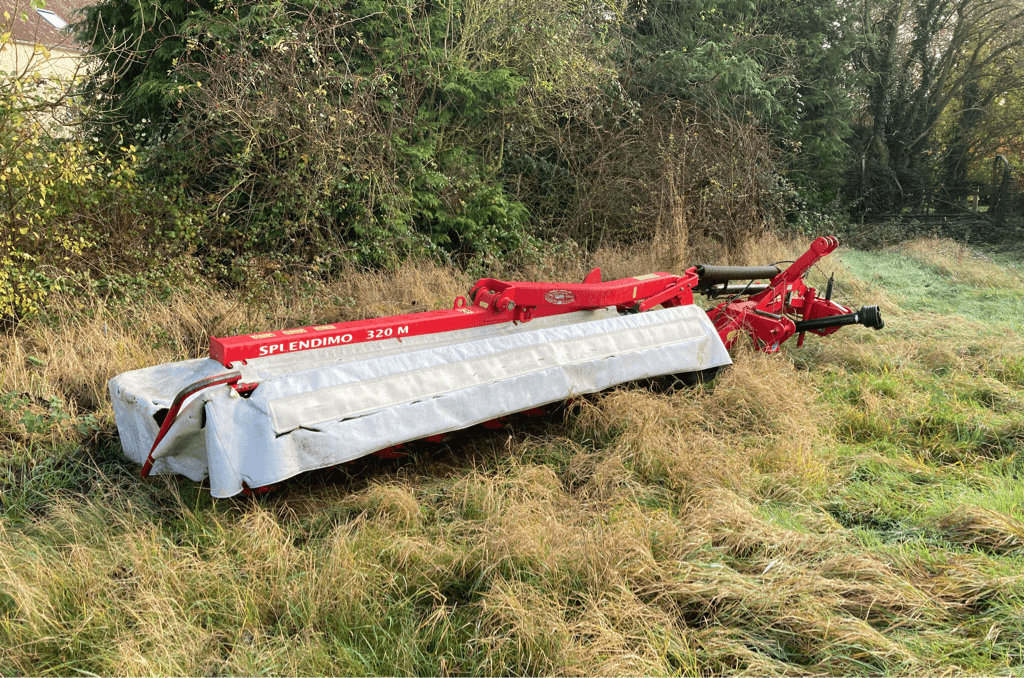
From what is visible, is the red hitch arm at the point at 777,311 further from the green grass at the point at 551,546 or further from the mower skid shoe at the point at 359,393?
the mower skid shoe at the point at 359,393

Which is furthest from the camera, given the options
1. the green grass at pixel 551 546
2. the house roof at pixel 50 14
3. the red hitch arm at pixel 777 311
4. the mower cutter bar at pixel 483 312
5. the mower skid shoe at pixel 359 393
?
the red hitch arm at pixel 777 311

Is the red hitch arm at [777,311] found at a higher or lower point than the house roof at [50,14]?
lower

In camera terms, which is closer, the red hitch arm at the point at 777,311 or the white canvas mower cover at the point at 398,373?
the white canvas mower cover at the point at 398,373

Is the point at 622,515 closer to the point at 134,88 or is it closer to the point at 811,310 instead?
the point at 811,310

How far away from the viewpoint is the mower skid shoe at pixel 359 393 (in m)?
2.67

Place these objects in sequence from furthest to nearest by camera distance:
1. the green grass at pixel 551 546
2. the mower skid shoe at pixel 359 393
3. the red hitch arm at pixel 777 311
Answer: the red hitch arm at pixel 777 311
the mower skid shoe at pixel 359 393
the green grass at pixel 551 546

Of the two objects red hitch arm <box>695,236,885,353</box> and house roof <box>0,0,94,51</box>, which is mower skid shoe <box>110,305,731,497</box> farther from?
house roof <box>0,0,94,51</box>

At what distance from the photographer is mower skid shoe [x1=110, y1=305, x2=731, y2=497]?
2672mm

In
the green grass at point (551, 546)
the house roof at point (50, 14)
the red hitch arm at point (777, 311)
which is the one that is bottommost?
the green grass at point (551, 546)

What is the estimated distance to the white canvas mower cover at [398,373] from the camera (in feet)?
8.84

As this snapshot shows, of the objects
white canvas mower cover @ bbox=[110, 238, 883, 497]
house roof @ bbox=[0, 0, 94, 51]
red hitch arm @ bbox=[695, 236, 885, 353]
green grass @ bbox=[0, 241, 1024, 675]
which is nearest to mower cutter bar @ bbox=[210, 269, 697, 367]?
white canvas mower cover @ bbox=[110, 238, 883, 497]

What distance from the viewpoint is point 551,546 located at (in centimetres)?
257

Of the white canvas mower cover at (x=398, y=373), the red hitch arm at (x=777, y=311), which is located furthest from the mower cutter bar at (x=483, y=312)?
the red hitch arm at (x=777, y=311)

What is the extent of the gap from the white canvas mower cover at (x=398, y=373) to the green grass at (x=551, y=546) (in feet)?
0.80
